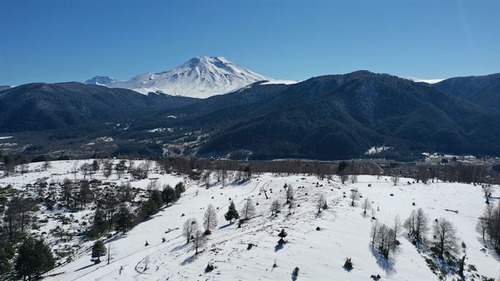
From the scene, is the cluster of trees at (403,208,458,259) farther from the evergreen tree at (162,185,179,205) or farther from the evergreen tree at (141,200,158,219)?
the evergreen tree at (162,185,179,205)

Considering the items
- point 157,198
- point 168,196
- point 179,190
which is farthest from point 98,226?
point 179,190

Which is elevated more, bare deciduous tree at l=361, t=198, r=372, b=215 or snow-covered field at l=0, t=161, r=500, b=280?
bare deciduous tree at l=361, t=198, r=372, b=215

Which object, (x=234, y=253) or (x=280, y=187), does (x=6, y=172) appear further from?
(x=234, y=253)


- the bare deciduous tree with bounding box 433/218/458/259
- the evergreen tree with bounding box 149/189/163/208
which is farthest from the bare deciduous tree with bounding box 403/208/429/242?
the evergreen tree with bounding box 149/189/163/208

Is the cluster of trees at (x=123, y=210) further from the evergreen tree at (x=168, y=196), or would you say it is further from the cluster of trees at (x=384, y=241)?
the cluster of trees at (x=384, y=241)

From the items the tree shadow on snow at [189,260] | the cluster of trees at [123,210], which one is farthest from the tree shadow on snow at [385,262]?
the cluster of trees at [123,210]

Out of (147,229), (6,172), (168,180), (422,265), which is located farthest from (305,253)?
(6,172)
